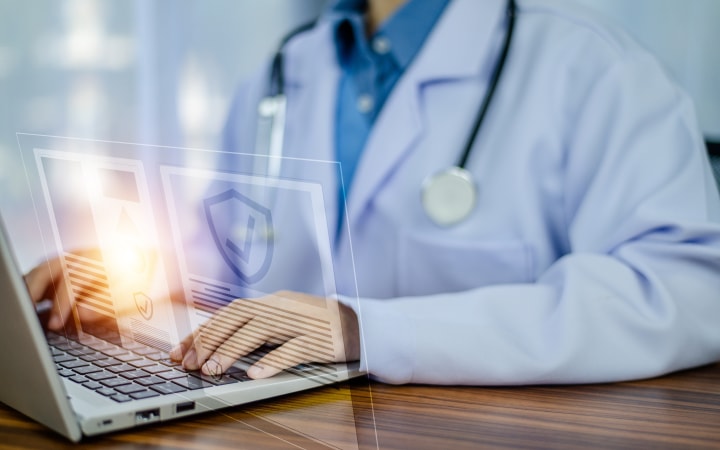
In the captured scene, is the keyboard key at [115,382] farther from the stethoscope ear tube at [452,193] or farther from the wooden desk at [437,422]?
the stethoscope ear tube at [452,193]

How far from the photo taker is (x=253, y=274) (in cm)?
49

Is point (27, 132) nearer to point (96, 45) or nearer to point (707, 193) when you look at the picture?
point (707, 193)

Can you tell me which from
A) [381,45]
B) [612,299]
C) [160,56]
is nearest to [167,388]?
[612,299]

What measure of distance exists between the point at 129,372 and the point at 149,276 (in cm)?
9

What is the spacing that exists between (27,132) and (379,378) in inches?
13.2

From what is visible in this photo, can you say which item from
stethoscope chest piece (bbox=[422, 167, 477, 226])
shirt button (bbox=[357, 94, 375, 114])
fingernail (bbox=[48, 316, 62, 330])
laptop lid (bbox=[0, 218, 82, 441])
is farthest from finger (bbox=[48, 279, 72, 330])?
shirt button (bbox=[357, 94, 375, 114])

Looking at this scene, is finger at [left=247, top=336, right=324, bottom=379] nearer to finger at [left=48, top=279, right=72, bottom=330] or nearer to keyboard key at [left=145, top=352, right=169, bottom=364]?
keyboard key at [left=145, top=352, right=169, bottom=364]

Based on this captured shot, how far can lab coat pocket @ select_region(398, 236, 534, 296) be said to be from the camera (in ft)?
3.15

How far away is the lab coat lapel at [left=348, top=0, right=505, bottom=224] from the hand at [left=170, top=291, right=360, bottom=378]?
1.73ft

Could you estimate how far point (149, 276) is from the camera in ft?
1.71

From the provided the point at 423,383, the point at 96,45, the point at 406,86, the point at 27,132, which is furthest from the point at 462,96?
the point at 96,45

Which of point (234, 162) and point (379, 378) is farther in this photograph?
point (379, 378)

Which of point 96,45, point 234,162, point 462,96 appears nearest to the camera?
point 234,162

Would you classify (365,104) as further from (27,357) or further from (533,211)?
(27,357)
